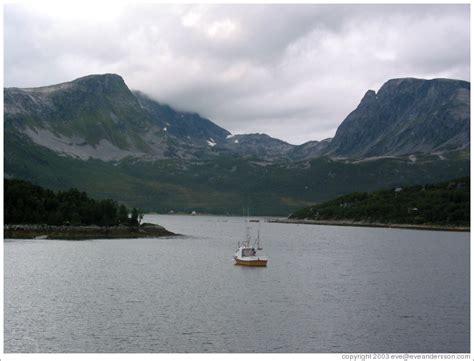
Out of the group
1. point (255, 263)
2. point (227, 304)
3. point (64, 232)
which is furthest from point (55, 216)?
point (227, 304)

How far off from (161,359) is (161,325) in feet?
41.2

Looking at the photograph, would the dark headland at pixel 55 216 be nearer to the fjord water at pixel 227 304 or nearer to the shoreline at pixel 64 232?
the shoreline at pixel 64 232

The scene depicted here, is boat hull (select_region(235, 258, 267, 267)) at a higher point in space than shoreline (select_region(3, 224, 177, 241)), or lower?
lower

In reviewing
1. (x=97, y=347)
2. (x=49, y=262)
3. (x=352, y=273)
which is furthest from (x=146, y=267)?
(x=97, y=347)

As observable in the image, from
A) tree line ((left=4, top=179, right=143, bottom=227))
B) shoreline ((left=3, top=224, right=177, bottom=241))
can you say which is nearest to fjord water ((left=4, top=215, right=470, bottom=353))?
shoreline ((left=3, top=224, right=177, bottom=241))

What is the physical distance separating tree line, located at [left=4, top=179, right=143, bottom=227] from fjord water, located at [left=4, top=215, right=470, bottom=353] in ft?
129

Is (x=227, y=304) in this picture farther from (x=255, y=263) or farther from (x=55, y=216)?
(x=55, y=216)

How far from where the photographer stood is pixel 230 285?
94.1 m

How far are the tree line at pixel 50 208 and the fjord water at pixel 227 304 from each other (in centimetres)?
3946

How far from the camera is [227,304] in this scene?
76.2 meters

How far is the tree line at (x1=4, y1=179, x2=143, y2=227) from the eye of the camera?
17438 centimetres

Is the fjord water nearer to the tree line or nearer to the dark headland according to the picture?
the dark headland

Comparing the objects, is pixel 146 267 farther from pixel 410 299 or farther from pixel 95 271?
pixel 410 299

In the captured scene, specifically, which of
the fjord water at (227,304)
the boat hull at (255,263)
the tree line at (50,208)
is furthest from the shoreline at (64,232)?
the boat hull at (255,263)
